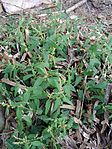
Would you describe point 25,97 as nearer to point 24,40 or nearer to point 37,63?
point 37,63

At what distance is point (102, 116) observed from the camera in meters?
2.84

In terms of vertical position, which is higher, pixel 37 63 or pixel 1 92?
pixel 37 63

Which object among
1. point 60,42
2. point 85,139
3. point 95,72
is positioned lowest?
point 85,139

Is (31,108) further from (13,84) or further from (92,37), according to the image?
(92,37)

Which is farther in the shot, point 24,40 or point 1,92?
point 24,40

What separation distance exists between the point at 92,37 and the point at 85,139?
773 mm

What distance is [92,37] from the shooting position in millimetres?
3172

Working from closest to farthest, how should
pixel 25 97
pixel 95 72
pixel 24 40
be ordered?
pixel 25 97 → pixel 95 72 → pixel 24 40

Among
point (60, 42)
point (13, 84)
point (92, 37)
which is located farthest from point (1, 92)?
point (92, 37)

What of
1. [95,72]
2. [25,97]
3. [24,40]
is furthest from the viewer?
[24,40]

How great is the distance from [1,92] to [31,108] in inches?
9.1

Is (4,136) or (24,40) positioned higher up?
(24,40)

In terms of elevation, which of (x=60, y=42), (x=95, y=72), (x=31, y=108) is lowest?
(x=31, y=108)

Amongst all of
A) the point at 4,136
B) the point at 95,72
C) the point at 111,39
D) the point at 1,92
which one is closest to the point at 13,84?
the point at 1,92
